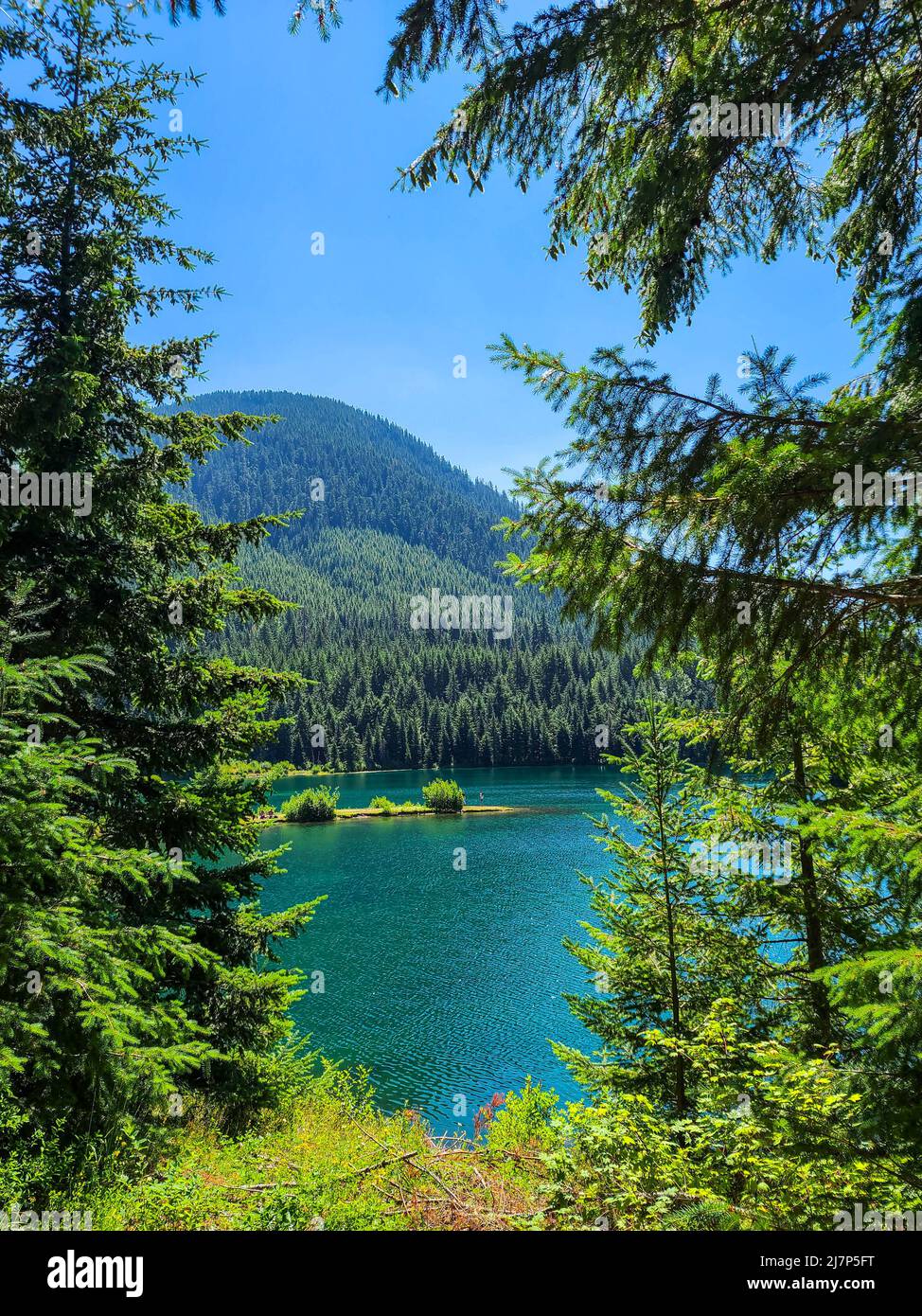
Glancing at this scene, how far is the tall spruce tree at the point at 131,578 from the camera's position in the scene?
19.0ft

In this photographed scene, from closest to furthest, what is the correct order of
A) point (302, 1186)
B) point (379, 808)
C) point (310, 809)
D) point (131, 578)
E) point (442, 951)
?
point (302, 1186), point (131, 578), point (442, 951), point (310, 809), point (379, 808)

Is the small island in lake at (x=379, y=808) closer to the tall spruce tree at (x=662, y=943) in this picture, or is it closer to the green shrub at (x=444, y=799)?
the green shrub at (x=444, y=799)

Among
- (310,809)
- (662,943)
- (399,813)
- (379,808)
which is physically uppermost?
(662,943)

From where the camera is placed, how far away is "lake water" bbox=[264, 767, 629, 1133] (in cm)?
1669

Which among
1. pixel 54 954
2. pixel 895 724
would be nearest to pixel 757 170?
pixel 895 724

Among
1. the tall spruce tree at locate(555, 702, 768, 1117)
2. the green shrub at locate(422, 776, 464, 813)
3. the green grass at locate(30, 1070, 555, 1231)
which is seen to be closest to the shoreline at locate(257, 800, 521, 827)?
the green shrub at locate(422, 776, 464, 813)

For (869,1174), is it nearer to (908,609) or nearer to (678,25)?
(908,609)

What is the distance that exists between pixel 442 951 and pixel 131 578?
2309cm

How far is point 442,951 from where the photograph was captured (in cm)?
2577

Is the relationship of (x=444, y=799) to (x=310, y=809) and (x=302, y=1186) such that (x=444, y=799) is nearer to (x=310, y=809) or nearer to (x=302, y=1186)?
(x=310, y=809)

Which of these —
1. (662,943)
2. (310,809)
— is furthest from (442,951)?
(310,809)

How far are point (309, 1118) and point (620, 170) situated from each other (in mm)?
11272

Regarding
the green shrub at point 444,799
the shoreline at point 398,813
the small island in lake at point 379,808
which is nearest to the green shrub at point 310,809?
the small island in lake at point 379,808
